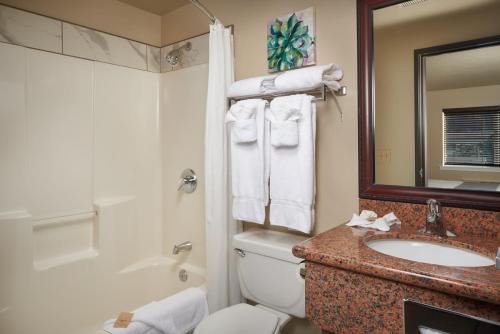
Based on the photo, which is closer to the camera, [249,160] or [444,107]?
[444,107]

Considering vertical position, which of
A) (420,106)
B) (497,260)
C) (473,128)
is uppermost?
(420,106)

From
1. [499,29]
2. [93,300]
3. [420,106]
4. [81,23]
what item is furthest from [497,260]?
[81,23]

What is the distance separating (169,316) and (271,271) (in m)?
0.52

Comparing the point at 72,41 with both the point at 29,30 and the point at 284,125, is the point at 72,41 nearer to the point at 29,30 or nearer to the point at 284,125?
the point at 29,30

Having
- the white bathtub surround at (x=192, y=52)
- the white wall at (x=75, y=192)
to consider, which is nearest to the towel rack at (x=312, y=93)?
the white bathtub surround at (x=192, y=52)

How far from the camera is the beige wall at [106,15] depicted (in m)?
1.98

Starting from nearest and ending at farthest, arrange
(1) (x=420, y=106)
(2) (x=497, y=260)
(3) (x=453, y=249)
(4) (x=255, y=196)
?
(2) (x=497, y=260) < (3) (x=453, y=249) < (1) (x=420, y=106) < (4) (x=255, y=196)

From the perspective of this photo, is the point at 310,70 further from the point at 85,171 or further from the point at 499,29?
the point at 85,171

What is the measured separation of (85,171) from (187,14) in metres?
1.29

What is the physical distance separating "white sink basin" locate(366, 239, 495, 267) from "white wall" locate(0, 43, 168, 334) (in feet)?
5.30

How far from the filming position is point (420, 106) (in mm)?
1410

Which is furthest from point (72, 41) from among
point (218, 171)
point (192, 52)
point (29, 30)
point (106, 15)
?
point (218, 171)

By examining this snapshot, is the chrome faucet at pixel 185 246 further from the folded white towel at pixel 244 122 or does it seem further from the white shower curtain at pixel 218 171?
the folded white towel at pixel 244 122

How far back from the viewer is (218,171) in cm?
184
